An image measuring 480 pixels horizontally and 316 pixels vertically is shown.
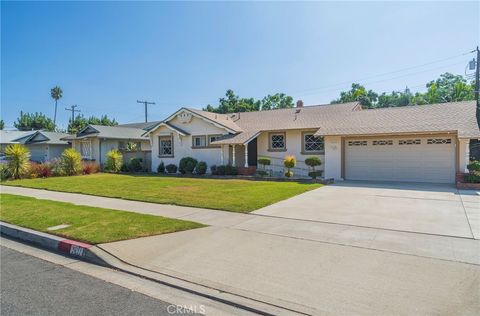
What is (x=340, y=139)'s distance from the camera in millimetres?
17859

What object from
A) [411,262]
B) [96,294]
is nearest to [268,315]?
[96,294]

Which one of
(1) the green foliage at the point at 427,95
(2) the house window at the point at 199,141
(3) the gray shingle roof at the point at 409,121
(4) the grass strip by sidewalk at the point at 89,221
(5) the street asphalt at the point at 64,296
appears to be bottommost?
(5) the street asphalt at the point at 64,296

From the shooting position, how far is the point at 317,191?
13320 millimetres

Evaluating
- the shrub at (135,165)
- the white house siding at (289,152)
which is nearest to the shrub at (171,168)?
the shrub at (135,165)

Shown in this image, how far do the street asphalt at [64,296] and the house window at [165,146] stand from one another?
19.7 meters

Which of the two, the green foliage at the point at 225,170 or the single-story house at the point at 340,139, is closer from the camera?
the single-story house at the point at 340,139

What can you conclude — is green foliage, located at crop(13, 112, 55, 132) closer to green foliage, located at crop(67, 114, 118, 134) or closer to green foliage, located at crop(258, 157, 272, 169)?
green foliage, located at crop(67, 114, 118, 134)

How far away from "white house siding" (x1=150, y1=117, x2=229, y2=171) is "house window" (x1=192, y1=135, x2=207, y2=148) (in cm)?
24

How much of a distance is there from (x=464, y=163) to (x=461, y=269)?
12.3 metres

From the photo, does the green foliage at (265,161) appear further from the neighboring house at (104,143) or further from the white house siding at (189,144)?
the neighboring house at (104,143)

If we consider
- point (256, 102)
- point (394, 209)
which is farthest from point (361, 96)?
point (394, 209)

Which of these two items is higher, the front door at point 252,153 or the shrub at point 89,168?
the front door at point 252,153

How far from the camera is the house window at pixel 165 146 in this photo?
24770 millimetres

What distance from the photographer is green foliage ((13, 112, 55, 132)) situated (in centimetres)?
5906
